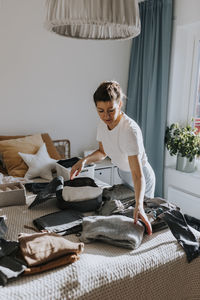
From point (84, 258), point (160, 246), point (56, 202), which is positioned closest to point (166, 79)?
point (56, 202)

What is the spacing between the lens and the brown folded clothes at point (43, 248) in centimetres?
123

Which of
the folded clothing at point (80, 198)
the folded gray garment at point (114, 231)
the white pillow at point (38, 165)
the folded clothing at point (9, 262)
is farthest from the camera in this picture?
the white pillow at point (38, 165)

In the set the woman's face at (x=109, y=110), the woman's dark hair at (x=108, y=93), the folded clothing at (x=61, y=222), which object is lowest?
the folded clothing at (x=61, y=222)

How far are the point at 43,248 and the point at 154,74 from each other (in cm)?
255

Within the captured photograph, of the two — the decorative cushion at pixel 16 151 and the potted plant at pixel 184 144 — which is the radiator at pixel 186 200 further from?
the decorative cushion at pixel 16 151

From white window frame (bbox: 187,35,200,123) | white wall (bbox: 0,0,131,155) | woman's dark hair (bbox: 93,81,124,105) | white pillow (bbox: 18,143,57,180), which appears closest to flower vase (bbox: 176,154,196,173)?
white window frame (bbox: 187,35,200,123)

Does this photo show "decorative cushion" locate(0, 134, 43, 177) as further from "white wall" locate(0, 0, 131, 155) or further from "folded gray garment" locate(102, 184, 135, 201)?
"folded gray garment" locate(102, 184, 135, 201)

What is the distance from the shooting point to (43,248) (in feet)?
4.23

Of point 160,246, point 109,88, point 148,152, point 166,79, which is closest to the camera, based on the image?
point 160,246

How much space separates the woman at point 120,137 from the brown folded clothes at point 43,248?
400mm

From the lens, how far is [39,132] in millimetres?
3275

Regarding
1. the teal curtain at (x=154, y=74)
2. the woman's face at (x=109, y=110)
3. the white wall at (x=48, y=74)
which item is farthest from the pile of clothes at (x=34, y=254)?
the teal curtain at (x=154, y=74)

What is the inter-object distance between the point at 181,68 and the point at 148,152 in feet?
3.40

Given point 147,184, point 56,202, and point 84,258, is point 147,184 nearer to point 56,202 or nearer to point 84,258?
point 56,202
